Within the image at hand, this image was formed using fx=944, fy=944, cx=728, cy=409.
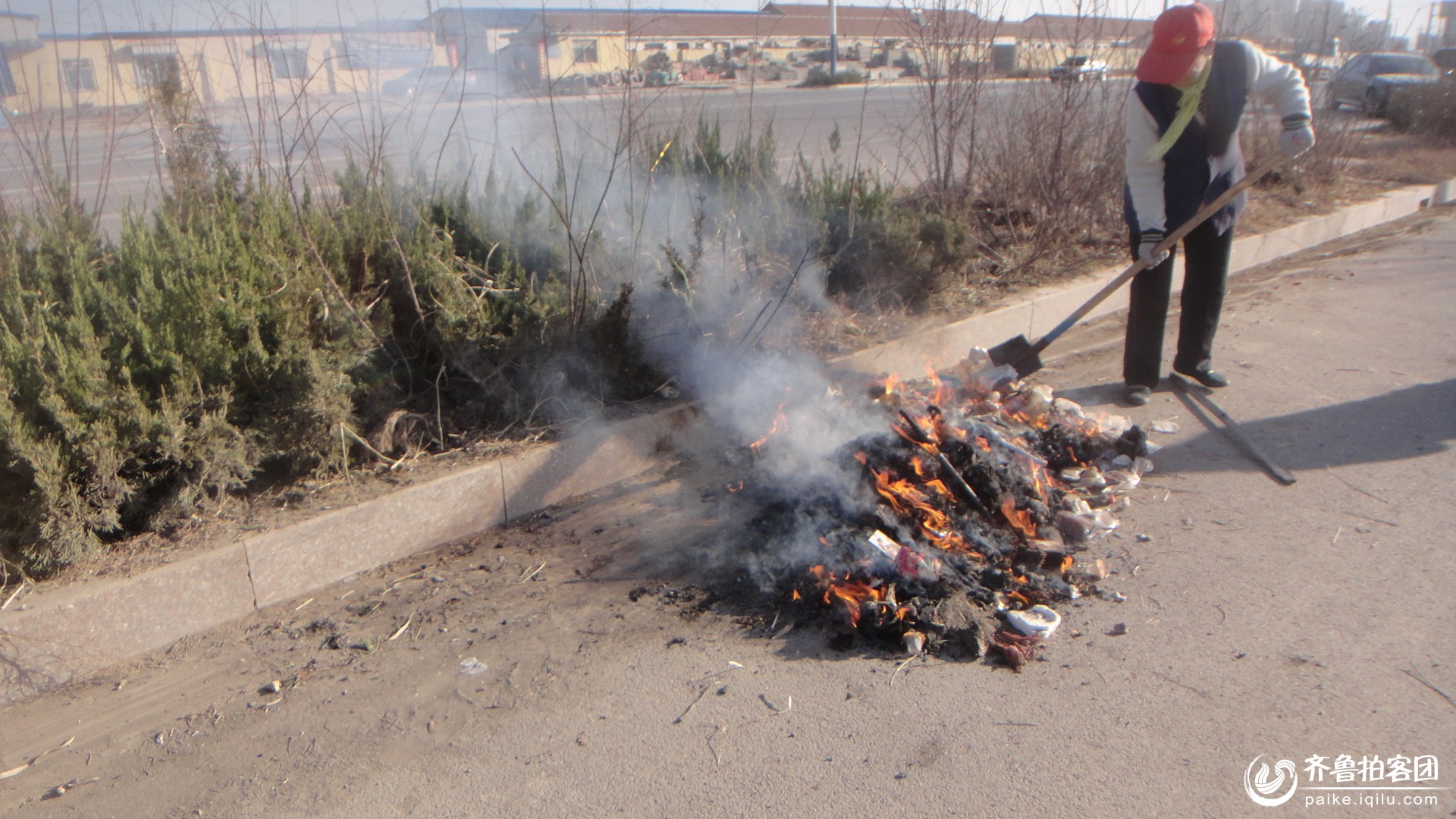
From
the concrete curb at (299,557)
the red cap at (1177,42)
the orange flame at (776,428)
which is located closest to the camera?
the concrete curb at (299,557)

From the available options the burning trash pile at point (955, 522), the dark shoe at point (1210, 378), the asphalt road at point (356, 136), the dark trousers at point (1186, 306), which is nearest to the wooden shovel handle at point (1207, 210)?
the dark trousers at point (1186, 306)

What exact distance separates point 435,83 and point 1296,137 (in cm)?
448

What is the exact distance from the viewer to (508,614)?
11.0ft

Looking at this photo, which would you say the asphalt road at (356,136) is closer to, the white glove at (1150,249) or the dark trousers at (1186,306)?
the white glove at (1150,249)

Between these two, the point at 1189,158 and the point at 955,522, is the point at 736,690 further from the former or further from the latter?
the point at 1189,158

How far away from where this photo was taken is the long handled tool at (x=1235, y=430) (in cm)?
420

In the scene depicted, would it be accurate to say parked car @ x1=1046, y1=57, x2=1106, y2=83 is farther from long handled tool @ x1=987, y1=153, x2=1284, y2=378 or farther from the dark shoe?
the dark shoe

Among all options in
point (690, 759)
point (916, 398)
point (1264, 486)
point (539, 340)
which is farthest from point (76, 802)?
point (1264, 486)

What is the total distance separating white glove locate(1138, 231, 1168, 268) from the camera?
4926mm

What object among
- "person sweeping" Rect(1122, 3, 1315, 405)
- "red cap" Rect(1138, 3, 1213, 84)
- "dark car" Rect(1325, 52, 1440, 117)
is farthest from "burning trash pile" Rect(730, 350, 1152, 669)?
"dark car" Rect(1325, 52, 1440, 117)

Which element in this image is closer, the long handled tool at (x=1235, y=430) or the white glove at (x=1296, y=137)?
the long handled tool at (x=1235, y=430)

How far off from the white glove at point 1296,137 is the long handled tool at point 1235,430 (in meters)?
1.29

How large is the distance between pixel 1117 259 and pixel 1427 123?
10833mm

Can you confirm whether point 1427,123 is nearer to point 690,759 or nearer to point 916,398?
point 916,398
